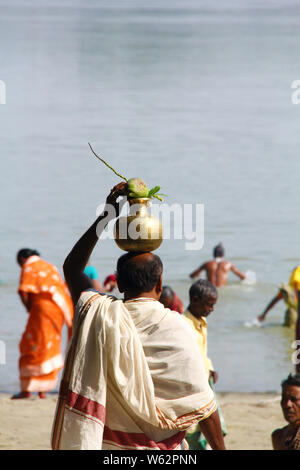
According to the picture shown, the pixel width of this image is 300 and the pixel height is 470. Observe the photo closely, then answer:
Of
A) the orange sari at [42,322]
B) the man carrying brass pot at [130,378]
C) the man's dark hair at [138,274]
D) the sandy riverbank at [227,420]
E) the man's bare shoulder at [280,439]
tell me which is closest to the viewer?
the man carrying brass pot at [130,378]

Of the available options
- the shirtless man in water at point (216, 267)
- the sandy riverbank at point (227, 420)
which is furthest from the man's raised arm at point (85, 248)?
the shirtless man in water at point (216, 267)

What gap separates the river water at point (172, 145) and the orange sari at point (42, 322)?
1157mm

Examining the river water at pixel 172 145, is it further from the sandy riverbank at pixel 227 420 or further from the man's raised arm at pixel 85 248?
the man's raised arm at pixel 85 248

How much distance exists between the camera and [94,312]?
341 centimetres

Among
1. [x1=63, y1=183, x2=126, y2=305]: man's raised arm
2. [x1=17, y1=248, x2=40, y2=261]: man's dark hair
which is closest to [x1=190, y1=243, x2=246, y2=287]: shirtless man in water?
[x1=17, y1=248, x2=40, y2=261]: man's dark hair

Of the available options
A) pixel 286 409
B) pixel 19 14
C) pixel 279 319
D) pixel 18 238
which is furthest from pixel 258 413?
pixel 19 14

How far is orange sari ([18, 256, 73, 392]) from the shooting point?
8.70 meters

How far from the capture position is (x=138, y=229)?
352cm

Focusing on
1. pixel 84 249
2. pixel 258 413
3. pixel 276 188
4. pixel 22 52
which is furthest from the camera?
pixel 22 52

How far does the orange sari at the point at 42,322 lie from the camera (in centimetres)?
870

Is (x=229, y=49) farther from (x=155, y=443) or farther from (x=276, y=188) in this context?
(x=155, y=443)

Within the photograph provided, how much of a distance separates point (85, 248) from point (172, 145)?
97.6 feet

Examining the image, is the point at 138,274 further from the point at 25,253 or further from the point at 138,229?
the point at 25,253
